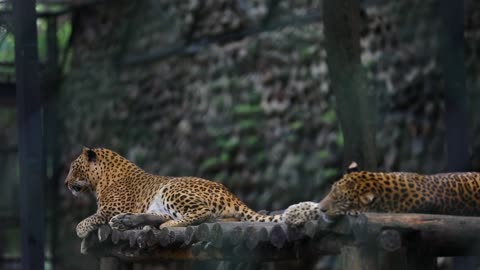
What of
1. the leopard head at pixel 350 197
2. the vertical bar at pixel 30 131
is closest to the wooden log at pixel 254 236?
the leopard head at pixel 350 197

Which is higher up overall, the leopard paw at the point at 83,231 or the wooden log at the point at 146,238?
the wooden log at the point at 146,238

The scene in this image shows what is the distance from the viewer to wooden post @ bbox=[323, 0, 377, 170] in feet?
19.8

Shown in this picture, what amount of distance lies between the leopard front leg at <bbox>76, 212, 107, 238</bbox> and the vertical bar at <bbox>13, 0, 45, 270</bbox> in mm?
253

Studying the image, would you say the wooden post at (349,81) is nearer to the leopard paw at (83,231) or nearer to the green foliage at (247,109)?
the leopard paw at (83,231)

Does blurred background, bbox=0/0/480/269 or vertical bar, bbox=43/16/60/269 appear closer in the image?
blurred background, bbox=0/0/480/269

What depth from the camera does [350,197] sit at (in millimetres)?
4754

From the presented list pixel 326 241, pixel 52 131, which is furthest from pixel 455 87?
pixel 52 131

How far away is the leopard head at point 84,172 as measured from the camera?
6434 millimetres

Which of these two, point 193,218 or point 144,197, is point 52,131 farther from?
point 193,218

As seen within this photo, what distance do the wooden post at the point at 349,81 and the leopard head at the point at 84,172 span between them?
1706 mm

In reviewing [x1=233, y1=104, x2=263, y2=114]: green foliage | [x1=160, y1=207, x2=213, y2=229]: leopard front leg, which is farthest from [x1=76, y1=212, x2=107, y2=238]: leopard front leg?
[x1=233, y1=104, x2=263, y2=114]: green foliage

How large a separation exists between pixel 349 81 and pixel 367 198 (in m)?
1.48

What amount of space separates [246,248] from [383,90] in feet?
13.2

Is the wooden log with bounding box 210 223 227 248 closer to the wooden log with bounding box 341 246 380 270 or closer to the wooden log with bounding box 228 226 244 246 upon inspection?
the wooden log with bounding box 228 226 244 246
